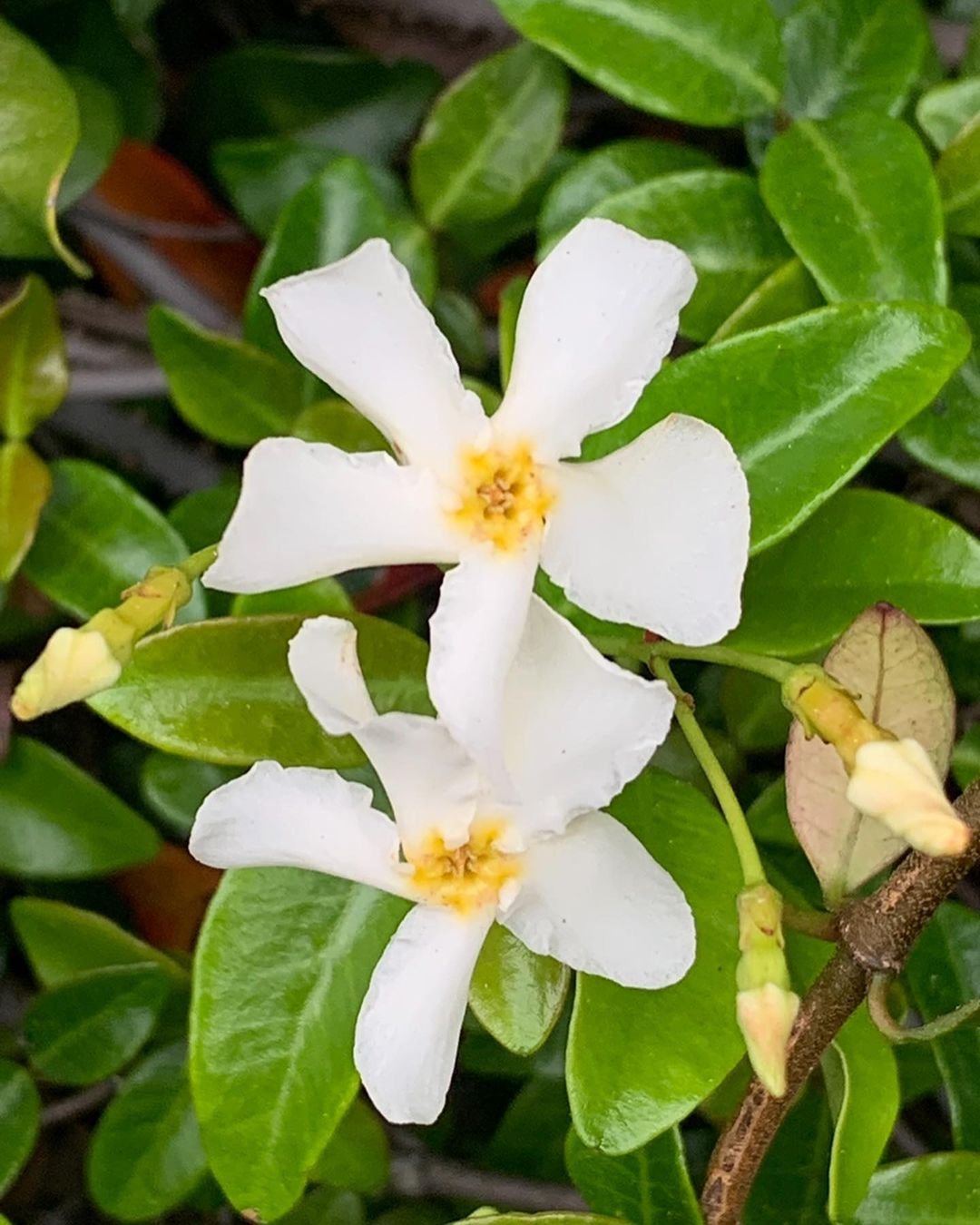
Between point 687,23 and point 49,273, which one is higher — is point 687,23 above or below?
above

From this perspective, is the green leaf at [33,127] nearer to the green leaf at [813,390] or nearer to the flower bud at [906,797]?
the green leaf at [813,390]

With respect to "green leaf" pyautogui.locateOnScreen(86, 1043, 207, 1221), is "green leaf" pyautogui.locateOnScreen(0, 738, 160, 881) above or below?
above

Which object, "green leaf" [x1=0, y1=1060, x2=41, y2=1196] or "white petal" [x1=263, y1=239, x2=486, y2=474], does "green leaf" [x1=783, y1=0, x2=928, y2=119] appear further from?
"green leaf" [x1=0, y1=1060, x2=41, y2=1196]

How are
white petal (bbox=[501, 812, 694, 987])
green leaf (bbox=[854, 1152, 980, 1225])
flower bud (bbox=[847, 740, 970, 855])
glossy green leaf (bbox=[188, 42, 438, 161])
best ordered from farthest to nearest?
glossy green leaf (bbox=[188, 42, 438, 161]) → green leaf (bbox=[854, 1152, 980, 1225]) → white petal (bbox=[501, 812, 694, 987]) → flower bud (bbox=[847, 740, 970, 855])

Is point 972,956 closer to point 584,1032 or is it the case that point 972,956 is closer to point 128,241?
point 584,1032

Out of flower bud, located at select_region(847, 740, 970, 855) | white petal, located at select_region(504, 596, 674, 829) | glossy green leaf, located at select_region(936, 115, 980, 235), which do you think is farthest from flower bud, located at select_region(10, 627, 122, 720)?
glossy green leaf, located at select_region(936, 115, 980, 235)

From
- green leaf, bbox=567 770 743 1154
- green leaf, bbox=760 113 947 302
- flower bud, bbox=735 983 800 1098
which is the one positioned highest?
green leaf, bbox=760 113 947 302

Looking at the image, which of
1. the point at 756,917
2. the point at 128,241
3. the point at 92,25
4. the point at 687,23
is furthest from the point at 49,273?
the point at 756,917
